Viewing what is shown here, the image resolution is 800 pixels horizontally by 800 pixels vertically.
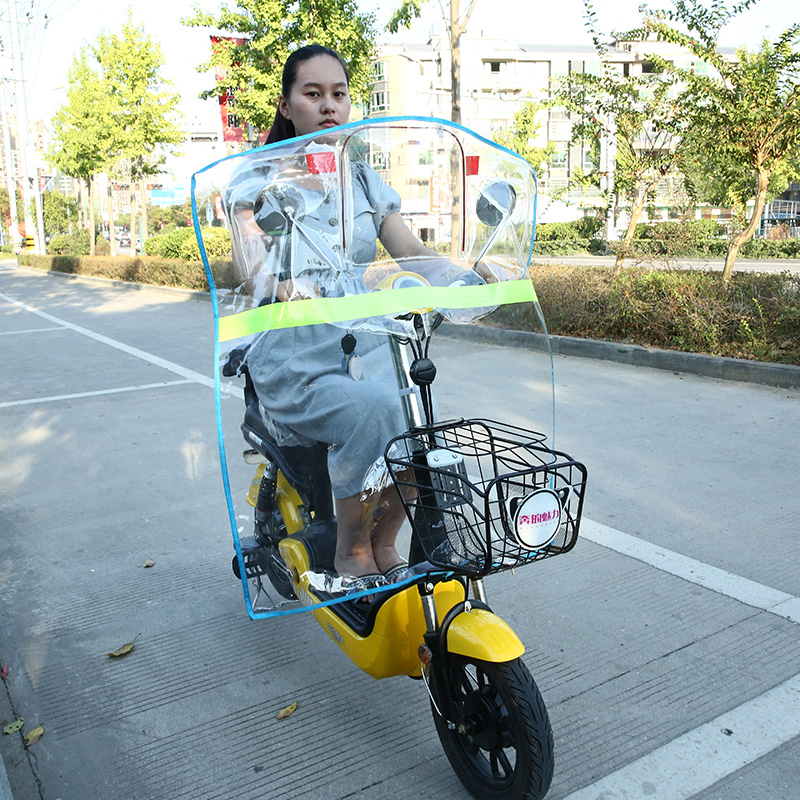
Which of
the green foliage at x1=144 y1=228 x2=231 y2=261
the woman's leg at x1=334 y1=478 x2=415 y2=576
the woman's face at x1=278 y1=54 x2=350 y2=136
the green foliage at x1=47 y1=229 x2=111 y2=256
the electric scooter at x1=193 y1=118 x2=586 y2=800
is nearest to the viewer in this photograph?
the electric scooter at x1=193 y1=118 x2=586 y2=800

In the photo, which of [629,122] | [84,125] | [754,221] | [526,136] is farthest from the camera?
[526,136]

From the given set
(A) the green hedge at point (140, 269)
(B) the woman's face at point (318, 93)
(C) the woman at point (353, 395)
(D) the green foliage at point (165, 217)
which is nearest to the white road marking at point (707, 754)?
(C) the woman at point (353, 395)

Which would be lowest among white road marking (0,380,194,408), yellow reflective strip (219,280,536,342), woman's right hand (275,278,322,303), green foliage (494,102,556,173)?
white road marking (0,380,194,408)

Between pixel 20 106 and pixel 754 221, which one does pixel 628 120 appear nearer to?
pixel 754 221

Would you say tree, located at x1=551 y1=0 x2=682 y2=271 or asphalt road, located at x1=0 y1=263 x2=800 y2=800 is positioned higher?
tree, located at x1=551 y1=0 x2=682 y2=271

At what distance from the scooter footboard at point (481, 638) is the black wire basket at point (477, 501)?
0.17 m

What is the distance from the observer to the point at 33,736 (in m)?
2.30

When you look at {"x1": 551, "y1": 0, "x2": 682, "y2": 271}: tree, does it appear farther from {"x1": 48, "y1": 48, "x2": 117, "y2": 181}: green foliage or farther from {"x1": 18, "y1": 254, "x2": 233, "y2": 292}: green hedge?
{"x1": 48, "y1": 48, "x2": 117, "y2": 181}: green foliage

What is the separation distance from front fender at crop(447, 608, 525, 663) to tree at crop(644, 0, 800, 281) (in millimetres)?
6882

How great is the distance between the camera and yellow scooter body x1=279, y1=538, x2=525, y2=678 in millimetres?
1830

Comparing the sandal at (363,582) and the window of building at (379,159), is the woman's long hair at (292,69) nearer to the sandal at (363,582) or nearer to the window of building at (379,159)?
the window of building at (379,159)

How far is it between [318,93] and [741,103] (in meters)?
6.63

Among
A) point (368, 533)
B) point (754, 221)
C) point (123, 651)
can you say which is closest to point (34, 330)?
point (754, 221)

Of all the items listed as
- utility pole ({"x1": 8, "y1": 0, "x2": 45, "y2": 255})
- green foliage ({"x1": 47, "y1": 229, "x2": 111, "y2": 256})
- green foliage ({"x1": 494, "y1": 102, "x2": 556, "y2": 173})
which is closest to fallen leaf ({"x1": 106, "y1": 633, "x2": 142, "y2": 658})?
green foliage ({"x1": 494, "y1": 102, "x2": 556, "y2": 173})
